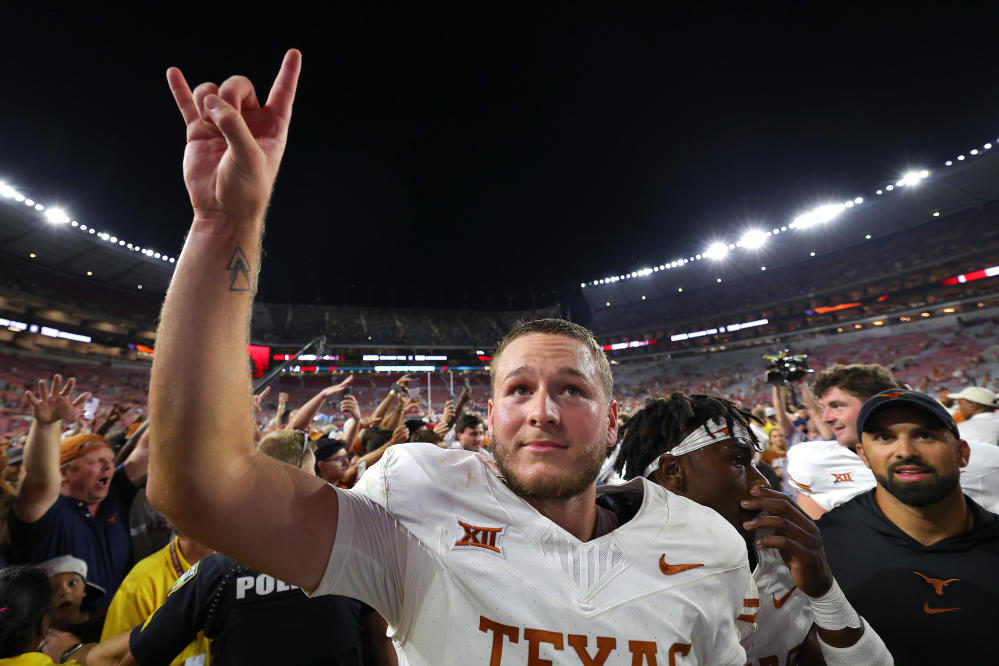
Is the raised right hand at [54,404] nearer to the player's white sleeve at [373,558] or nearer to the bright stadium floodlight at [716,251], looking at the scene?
the player's white sleeve at [373,558]

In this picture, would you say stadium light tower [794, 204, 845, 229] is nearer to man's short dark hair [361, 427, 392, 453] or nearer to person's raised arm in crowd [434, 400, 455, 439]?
person's raised arm in crowd [434, 400, 455, 439]

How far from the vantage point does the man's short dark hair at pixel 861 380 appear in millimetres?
3234

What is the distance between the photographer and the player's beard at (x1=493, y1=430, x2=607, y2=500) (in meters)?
1.37

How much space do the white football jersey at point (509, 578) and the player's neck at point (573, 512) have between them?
→ 9 centimetres

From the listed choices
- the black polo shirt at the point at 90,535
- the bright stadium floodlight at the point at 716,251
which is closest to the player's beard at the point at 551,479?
the black polo shirt at the point at 90,535

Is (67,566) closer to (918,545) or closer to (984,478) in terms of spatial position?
(918,545)

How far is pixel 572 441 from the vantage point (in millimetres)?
1413

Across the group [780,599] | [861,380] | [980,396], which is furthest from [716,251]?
[780,599]

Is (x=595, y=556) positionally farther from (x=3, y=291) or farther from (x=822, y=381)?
(x=3, y=291)

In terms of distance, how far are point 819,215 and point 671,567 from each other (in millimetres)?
35373

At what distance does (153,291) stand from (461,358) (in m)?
25.9

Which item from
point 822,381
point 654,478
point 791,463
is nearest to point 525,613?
point 654,478

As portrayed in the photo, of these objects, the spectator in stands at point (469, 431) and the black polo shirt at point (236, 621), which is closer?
the black polo shirt at point (236, 621)

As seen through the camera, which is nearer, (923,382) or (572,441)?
(572,441)
